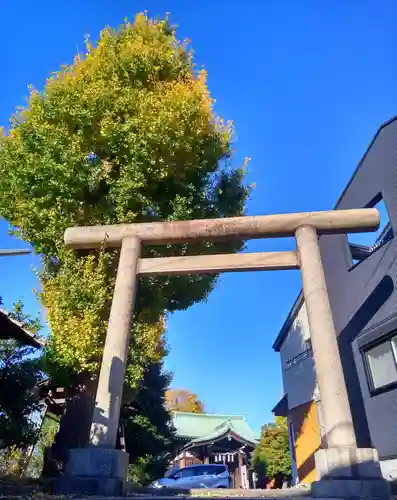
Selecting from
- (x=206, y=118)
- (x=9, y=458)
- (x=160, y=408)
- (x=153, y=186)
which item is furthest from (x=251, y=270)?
(x=160, y=408)

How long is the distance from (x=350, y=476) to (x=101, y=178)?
8.00 m

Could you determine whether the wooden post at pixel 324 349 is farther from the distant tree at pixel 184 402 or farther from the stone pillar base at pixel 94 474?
the distant tree at pixel 184 402

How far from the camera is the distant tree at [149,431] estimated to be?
16.1 meters

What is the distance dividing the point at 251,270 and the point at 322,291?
152 centimetres

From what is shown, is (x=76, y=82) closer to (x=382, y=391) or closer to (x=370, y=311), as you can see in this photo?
(x=370, y=311)

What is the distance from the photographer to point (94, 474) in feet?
20.9

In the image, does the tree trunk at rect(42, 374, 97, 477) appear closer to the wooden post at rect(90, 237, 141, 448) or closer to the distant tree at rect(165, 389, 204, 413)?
the wooden post at rect(90, 237, 141, 448)

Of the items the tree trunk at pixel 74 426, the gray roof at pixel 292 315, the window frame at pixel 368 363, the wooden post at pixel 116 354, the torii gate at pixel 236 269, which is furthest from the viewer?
the gray roof at pixel 292 315

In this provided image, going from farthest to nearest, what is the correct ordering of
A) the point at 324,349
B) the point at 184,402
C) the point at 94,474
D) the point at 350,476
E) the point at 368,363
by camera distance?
the point at 184,402 < the point at 368,363 < the point at 324,349 < the point at 94,474 < the point at 350,476

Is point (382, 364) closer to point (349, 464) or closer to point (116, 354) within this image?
point (349, 464)

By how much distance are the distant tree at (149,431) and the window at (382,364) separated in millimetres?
7916

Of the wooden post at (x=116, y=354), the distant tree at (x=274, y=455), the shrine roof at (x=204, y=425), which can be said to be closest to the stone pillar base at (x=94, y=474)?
the wooden post at (x=116, y=354)

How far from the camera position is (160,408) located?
57.6 feet

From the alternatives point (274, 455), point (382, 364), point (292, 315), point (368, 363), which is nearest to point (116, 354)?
point (382, 364)
